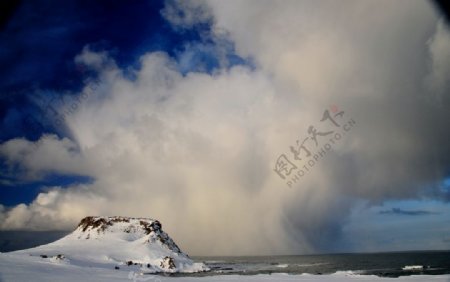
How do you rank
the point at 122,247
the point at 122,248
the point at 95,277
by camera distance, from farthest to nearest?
the point at 122,247, the point at 122,248, the point at 95,277

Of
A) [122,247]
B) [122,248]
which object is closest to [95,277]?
[122,248]

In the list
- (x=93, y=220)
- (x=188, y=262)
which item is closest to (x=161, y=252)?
(x=188, y=262)

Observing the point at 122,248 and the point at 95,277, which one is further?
the point at 122,248

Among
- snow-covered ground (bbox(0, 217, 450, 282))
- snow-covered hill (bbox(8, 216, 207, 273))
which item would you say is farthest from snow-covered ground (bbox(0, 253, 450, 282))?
snow-covered hill (bbox(8, 216, 207, 273))

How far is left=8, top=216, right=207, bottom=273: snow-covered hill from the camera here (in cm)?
11253

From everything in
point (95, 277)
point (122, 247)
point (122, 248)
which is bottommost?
point (95, 277)

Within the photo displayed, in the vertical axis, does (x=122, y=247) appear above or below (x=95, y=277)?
above

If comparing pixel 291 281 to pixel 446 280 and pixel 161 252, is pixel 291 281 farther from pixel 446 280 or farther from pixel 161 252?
pixel 161 252

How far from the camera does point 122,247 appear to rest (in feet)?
447

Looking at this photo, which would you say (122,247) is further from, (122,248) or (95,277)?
(95,277)

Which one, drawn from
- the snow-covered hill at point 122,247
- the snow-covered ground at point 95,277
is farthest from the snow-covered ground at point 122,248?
the snow-covered ground at point 95,277

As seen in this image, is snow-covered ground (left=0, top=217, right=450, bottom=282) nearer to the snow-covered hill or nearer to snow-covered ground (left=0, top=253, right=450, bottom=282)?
the snow-covered hill

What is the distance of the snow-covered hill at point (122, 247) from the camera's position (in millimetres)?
112525

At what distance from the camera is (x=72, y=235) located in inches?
6142
